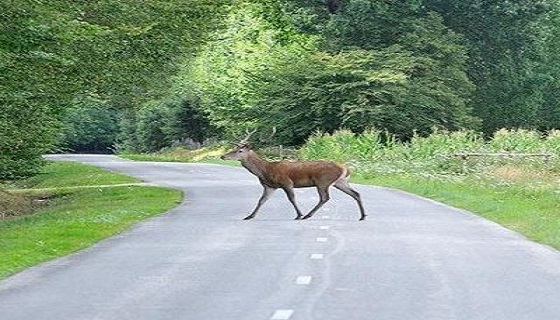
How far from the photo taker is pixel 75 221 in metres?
25.7

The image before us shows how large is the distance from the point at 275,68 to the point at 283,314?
56546 millimetres

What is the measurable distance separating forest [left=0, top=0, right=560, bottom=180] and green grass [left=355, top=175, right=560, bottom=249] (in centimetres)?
814

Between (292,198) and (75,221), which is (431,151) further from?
(75,221)

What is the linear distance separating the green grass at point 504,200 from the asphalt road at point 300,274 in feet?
→ 2.29

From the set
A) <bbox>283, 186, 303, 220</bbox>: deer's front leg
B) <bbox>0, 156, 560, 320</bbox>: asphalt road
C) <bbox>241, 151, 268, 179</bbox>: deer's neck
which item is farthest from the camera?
<bbox>241, 151, 268, 179</bbox>: deer's neck

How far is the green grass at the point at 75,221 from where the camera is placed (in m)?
19.4

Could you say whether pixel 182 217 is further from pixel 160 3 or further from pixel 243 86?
pixel 243 86

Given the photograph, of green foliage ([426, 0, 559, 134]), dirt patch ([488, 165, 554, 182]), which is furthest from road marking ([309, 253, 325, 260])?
green foliage ([426, 0, 559, 134])

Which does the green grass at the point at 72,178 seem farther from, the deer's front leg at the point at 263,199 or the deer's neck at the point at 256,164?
the deer's front leg at the point at 263,199

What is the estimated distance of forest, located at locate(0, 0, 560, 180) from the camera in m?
29.7

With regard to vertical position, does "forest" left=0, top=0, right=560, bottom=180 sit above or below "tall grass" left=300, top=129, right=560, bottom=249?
above

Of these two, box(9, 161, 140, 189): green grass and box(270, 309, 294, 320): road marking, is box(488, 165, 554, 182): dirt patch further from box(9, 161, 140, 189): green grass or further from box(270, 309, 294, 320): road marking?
box(270, 309, 294, 320): road marking

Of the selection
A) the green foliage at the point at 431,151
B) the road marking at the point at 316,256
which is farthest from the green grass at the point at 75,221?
the green foliage at the point at 431,151

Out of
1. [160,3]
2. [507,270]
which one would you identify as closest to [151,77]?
[160,3]
